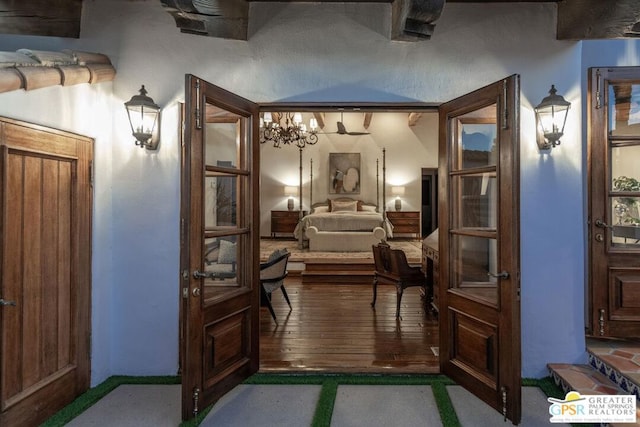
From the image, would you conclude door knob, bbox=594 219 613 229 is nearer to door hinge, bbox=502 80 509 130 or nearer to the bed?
door hinge, bbox=502 80 509 130

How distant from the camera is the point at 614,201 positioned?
2740 mm

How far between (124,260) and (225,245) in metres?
0.88

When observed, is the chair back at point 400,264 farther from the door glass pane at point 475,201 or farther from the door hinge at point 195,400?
the door hinge at point 195,400

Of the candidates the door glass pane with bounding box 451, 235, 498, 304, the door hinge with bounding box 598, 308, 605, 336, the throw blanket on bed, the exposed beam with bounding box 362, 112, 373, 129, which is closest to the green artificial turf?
the door hinge with bounding box 598, 308, 605, 336

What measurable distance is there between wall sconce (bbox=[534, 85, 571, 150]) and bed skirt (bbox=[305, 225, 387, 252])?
5023mm

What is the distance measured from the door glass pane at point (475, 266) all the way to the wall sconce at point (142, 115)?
2345mm

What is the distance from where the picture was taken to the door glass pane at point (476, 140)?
2258 millimetres

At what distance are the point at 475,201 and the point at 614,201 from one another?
126 cm

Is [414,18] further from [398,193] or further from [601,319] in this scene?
[398,193]

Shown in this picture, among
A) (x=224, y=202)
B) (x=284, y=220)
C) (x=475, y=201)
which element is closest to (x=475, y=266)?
(x=475, y=201)

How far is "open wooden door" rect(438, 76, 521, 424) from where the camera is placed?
6.58ft

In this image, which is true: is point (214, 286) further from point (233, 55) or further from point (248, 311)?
point (233, 55)

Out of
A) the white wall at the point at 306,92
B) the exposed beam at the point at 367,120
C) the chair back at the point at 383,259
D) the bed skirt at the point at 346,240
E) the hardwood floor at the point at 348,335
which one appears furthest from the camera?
the exposed beam at the point at 367,120

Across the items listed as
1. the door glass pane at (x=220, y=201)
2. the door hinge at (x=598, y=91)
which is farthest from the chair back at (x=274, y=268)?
the door hinge at (x=598, y=91)
